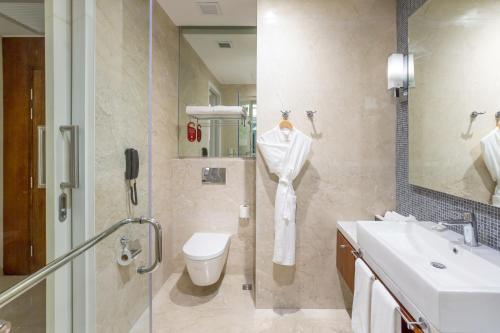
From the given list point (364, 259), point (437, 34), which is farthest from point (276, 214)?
point (437, 34)

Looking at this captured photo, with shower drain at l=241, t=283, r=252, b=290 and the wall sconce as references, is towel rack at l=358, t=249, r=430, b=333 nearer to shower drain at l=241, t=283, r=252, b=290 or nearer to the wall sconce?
the wall sconce

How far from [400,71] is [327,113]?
1.87 feet

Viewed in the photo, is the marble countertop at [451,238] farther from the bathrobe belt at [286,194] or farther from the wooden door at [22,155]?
the wooden door at [22,155]

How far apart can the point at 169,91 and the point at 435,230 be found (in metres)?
2.39

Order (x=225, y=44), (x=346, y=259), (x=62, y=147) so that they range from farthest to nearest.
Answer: (x=225, y=44), (x=346, y=259), (x=62, y=147)

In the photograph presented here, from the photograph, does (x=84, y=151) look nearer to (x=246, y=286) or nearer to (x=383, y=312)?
(x=383, y=312)

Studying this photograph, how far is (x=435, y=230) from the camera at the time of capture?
156cm

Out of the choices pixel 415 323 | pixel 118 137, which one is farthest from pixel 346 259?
pixel 118 137

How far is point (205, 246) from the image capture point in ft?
7.41

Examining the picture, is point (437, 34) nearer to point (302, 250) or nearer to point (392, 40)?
point (392, 40)

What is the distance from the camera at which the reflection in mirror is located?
84 cm

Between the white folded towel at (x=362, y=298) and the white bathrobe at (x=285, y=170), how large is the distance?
2.03 feet

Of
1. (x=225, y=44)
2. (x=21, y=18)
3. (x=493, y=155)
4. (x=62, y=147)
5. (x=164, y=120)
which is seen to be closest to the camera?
(x=21, y=18)

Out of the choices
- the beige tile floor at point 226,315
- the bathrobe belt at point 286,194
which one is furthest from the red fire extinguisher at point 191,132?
the beige tile floor at point 226,315
